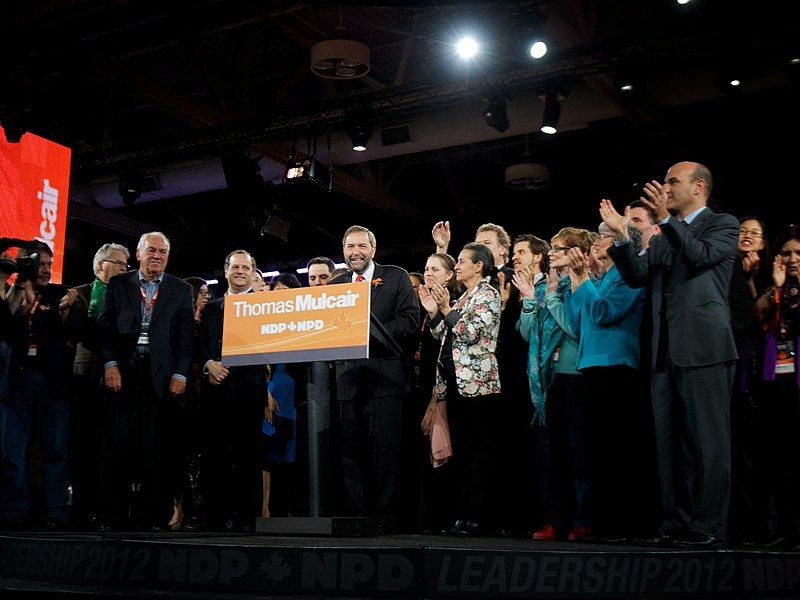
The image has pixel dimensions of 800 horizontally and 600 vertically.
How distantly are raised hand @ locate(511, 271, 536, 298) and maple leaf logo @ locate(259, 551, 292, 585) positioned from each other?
231 centimetres

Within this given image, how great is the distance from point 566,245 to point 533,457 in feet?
4.51

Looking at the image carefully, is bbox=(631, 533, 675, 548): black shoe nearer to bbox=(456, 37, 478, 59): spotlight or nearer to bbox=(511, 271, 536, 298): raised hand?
bbox=(511, 271, 536, 298): raised hand

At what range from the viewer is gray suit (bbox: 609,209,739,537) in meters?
3.79

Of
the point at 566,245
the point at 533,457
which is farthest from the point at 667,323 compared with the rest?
the point at 533,457

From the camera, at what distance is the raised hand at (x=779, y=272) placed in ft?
15.1

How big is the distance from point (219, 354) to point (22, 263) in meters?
1.36

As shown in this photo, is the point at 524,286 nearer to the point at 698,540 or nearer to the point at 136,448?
the point at 698,540

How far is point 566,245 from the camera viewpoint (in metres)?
4.89

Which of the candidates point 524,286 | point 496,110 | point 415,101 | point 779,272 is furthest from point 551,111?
point 779,272

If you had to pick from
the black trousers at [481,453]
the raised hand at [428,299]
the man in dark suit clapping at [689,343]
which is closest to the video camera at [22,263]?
the raised hand at [428,299]

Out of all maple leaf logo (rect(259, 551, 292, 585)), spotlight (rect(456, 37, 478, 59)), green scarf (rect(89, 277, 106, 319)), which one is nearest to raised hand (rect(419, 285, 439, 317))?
maple leaf logo (rect(259, 551, 292, 585))

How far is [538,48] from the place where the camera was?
8.28 meters

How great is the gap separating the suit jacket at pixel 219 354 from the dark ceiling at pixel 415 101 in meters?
2.34

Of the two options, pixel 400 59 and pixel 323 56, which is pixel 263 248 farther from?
pixel 323 56
